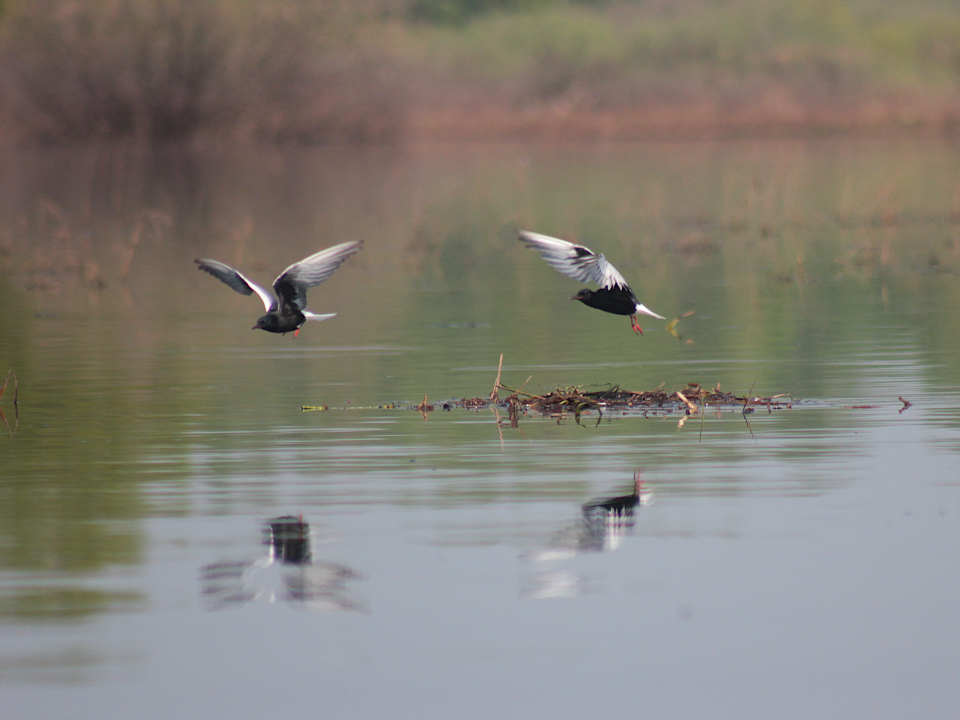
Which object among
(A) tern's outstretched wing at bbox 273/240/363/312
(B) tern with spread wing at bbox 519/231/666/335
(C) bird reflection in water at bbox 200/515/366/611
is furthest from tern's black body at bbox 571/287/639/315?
(C) bird reflection in water at bbox 200/515/366/611

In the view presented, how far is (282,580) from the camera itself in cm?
814

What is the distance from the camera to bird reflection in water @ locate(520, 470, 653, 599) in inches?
311

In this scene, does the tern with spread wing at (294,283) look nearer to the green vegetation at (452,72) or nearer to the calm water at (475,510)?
the calm water at (475,510)

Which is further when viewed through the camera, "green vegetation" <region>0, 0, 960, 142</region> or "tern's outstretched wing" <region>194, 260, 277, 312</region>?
"green vegetation" <region>0, 0, 960, 142</region>

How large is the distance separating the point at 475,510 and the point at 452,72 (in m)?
73.5

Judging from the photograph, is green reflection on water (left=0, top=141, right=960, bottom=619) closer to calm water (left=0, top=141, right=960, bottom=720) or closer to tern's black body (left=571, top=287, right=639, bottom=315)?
calm water (left=0, top=141, right=960, bottom=720)

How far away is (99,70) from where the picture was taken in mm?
71688

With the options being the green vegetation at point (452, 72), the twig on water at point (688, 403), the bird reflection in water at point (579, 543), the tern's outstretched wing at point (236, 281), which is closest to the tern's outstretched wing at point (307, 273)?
the tern's outstretched wing at point (236, 281)

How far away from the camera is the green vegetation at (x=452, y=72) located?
7194cm

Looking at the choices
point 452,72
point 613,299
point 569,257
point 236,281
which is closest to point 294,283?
point 236,281

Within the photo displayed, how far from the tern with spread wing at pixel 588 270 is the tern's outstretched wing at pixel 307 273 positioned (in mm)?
1221

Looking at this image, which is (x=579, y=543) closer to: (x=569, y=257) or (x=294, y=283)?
(x=569, y=257)

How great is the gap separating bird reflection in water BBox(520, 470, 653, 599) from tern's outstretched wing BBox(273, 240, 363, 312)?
314 centimetres

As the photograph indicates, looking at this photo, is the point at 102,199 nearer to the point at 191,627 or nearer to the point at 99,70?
the point at 99,70
